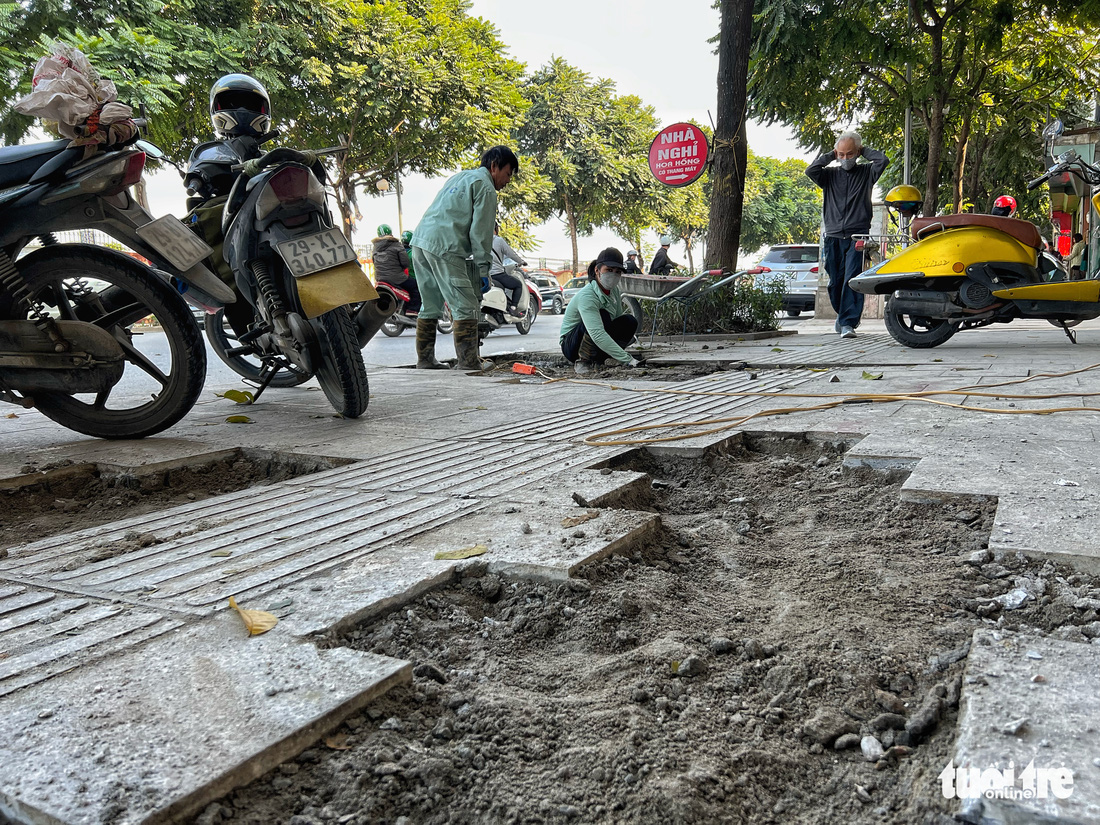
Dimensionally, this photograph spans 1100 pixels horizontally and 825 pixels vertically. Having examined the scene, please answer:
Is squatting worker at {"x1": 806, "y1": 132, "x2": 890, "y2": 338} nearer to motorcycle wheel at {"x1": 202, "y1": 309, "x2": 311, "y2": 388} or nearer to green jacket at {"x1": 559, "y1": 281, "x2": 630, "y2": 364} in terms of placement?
green jacket at {"x1": 559, "y1": 281, "x2": 630, "y2": 364}

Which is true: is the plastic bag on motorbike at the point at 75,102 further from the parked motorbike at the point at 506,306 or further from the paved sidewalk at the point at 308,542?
the parked motorbike at the point at 506,306

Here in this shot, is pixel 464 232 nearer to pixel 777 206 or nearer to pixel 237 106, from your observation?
pixel 237 106

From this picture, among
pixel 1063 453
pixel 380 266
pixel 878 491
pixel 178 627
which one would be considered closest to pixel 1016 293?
pixel 1063 453

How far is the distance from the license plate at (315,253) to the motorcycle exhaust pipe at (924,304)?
5.32m

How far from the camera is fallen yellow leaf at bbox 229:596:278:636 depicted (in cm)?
159

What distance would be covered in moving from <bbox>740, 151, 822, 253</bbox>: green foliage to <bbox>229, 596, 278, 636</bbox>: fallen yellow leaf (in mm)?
51289

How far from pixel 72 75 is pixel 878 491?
3.31m

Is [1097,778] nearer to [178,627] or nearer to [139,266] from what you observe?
[178,627]

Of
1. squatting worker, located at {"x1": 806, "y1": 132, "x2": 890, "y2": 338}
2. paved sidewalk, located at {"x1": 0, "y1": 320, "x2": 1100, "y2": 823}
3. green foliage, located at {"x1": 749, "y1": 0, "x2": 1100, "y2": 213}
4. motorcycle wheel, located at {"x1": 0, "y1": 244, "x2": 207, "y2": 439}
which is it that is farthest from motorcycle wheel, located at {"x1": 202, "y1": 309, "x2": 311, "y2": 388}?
green foliage, located at {"x1": 749, "y1": 0, "x2": 1100, "y2": 213}

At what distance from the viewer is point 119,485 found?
3.06 m

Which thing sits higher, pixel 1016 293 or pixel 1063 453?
pixel 1016 293

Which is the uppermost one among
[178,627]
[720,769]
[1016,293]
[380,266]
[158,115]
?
[158,115]

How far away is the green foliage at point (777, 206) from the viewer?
54125mm

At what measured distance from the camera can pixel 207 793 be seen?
3.60 feet
